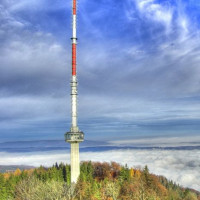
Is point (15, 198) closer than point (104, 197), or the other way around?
point (15, 198)

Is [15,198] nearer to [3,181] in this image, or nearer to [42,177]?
[3,181]

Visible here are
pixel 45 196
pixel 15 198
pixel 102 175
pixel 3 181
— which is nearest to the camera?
pixel 45 196

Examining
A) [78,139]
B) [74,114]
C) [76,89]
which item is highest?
[76,89]

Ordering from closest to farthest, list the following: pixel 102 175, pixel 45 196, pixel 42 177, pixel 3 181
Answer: pixel 45 196 → pixel 3 181 → pixel 42 177 → pixel 102 175

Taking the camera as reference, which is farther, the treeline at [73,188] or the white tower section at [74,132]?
the white tower section at [74,132]

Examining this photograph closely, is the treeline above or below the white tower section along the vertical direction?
below

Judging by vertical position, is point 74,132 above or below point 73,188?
above

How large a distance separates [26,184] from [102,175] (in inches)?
1608

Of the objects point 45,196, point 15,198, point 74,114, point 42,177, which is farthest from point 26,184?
point 74,114

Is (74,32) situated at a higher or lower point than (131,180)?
higher

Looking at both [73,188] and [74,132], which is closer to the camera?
[73,188]

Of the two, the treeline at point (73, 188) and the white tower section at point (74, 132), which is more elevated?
the white tower section at point (74, 132)

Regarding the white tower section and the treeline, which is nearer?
the treeline

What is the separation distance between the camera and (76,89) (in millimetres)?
99000
